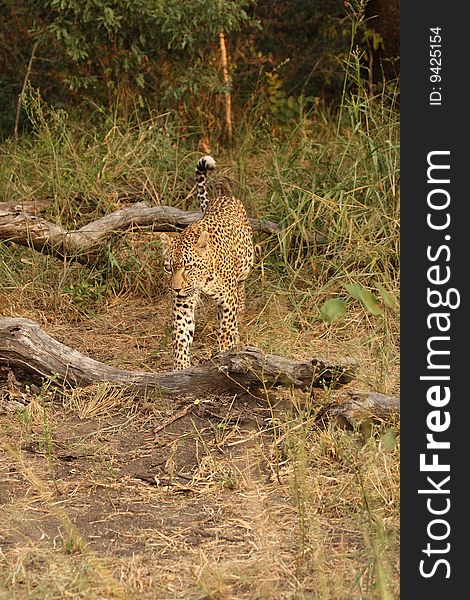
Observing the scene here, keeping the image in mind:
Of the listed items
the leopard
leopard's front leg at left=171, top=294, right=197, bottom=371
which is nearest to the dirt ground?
leopard's front leg at left=171, top=294, right=197, bottom=371

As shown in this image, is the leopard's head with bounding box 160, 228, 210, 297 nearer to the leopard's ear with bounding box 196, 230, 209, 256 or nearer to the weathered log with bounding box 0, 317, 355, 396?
the leopard's ear with bounding box 196, 230, 209, 256

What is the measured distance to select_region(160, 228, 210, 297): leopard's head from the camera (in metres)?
6.99

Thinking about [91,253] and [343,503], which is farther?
[91,253]

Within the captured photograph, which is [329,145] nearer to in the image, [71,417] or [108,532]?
[71,417]

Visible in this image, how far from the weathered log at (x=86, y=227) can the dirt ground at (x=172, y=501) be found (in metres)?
1.54

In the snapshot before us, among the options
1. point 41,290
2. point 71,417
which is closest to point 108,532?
point 71,417

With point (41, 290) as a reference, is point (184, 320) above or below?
below

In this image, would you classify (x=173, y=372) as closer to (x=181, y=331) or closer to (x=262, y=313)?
(x=181, y=331)

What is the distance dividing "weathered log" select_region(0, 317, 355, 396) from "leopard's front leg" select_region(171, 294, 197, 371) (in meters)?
0.63

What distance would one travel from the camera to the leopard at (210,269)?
7023 millimetres

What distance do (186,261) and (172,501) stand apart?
2.17 meters

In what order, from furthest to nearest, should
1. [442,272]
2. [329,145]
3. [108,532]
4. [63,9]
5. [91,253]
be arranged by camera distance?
[63,9] < [329,145] < [91,253] < [108,532] < [442,272]

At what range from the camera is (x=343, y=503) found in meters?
5.00

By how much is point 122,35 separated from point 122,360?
4034 millimetres
